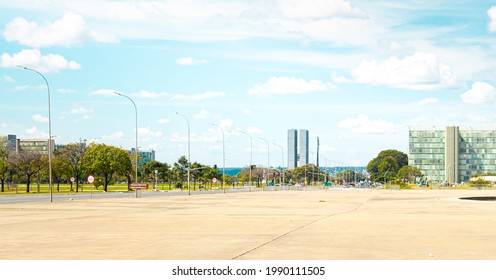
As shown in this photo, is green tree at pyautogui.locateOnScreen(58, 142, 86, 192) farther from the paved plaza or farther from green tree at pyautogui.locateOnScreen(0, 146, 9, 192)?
the paved plaza

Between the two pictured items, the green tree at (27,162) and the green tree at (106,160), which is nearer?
the green tree at (27,162)

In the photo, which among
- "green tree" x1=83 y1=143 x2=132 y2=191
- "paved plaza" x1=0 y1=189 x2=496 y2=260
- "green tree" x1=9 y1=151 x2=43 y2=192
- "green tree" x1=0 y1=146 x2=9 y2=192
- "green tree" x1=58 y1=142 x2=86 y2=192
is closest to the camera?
"paved plaza" x1=0 y1=189 x2=496 y2=260

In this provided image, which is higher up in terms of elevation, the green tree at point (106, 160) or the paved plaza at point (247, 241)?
the green tree at point (106, 160)

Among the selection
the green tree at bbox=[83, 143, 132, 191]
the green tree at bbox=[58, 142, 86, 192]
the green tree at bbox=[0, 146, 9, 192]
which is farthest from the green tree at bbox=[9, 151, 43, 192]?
A: the green tree at bbox=[58, 142, 86, 192]

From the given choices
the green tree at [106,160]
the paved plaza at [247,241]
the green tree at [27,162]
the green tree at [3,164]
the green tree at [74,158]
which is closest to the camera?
the paved plaza at [247,241]

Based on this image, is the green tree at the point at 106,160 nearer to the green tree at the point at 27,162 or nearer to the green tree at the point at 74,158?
the green tree at the point at 74,158

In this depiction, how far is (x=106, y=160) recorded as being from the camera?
447ft

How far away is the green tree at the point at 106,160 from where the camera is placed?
5335 inches

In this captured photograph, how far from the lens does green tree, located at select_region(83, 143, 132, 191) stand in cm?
13550

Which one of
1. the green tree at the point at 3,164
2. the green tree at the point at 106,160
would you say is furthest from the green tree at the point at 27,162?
the green tree at the point at 106,160

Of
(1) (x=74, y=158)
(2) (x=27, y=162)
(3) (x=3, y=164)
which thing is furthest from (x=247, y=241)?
(1) (x=74, y=158)
